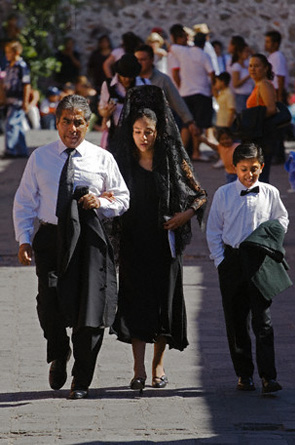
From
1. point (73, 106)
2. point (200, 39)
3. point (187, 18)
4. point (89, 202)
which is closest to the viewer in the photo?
point (89, 202)

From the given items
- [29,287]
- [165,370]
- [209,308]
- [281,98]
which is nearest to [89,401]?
[165,370]

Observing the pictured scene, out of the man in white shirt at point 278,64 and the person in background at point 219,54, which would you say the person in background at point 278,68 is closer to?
the man in white shirt at point 278,64

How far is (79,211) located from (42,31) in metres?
18.1

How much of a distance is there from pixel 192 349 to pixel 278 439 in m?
2.02

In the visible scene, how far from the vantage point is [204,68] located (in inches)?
704

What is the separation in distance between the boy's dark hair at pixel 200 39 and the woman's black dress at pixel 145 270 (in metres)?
11.3

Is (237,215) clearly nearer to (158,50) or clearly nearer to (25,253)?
(25,253)

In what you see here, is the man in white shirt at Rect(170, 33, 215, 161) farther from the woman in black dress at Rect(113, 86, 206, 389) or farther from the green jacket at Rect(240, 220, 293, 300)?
the green jacket at Rect(240, 220, 293, 300)

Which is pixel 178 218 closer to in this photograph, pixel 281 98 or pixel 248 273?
pixel 248 273

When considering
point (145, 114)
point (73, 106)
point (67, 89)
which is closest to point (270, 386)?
point (145, 114)

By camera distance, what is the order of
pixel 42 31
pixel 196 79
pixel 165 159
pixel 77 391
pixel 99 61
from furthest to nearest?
pixel 99 61 → pixel 42 31 → pixel 196 79 → pixel 165 159 → pixel 77 391

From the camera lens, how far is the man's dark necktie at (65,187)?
22.7ft

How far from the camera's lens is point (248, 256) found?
7176mm

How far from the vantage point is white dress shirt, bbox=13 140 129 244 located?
23.0 ft
